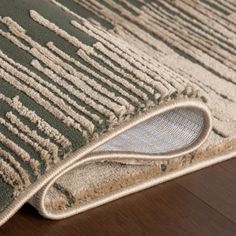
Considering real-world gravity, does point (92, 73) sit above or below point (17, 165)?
above

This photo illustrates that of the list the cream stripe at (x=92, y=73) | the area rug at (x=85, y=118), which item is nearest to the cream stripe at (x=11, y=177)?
the area rug at (x=85, y=118)

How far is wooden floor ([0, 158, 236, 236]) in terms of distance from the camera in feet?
2.19

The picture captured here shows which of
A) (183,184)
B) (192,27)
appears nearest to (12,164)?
(183,184)

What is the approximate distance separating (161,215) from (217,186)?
9 centimetres

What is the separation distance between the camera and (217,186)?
75 cm

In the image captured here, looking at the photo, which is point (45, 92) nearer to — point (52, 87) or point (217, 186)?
point (52, 87)

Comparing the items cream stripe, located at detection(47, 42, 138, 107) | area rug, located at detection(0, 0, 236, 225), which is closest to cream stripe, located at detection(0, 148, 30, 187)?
area rug, located at detection(0, 0, 236, 225)

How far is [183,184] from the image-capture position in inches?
29.5

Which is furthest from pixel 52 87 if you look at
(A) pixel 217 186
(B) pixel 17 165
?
(A) pixel 217 186

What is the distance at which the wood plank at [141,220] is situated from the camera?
26.1 inches

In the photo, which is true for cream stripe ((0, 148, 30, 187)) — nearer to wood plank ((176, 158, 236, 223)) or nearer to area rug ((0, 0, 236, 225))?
area rug ((0, 0, 236, 225))

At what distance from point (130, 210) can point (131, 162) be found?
0.06 meters

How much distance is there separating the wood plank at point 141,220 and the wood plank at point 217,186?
0.01 meters

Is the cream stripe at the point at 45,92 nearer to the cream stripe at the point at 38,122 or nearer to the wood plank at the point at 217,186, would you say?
the cream stripe at the point at 38,122
